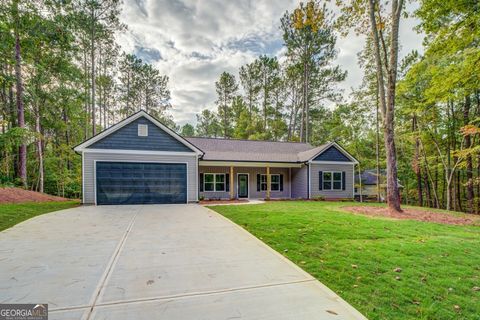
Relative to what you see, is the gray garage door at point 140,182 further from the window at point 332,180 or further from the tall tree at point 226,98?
the tall tree at point 226,98

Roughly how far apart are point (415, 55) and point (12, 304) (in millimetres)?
22343

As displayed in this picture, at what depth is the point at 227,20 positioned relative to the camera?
11.6 metres

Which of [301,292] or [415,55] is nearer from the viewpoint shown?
[301,292]

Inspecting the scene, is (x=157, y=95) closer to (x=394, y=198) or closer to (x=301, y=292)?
(x=394, y=198)

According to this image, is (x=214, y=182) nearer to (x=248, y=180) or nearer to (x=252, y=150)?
(x=248, y=180)

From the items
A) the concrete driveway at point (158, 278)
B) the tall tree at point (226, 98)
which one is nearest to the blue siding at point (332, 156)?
the concrete driveway at point (158, 278)

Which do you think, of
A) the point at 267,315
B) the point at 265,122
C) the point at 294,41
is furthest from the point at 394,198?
the point at 265,122

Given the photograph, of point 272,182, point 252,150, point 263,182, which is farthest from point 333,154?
point 252,150

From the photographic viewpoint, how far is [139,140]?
11.8 meters

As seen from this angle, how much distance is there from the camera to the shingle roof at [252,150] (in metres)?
15.3

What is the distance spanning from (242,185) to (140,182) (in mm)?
6969

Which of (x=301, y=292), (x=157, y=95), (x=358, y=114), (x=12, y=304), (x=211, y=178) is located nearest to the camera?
(x=12, y=304)

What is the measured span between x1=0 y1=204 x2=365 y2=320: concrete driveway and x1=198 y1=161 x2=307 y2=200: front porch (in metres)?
Result: 9.72

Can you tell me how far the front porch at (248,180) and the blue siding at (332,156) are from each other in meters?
1.40
